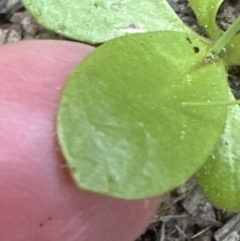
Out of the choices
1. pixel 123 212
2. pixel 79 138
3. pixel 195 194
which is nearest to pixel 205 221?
pixel 195 194

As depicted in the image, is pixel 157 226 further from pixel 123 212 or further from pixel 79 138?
pixel 79 138

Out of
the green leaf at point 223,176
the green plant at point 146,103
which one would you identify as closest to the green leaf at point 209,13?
the green plant at point 146,103

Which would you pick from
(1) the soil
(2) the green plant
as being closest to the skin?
(2) the green plant

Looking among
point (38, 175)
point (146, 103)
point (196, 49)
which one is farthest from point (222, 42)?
point (38, 175)

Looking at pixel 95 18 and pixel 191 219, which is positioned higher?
pixel 95 18

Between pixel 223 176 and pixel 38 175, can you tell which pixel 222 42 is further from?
pixel 38 175

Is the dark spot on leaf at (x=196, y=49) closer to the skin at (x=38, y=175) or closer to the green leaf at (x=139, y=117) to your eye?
the green leaf at (x=139, y=117)

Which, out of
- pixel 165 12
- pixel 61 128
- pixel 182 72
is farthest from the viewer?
pixel 165 12

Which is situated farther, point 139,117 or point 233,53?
point 233,53
